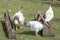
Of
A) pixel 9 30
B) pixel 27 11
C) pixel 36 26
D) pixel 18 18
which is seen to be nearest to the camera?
pixel 36 26

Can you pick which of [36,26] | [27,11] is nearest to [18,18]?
[36,26]

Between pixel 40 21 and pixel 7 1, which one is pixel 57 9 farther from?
pixel 40 21

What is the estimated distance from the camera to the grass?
10.7 m

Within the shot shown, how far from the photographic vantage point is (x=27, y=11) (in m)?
15.2

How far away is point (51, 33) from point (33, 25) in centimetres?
83

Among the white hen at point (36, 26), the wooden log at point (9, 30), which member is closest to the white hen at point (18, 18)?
the wooden log at point (9, 30)

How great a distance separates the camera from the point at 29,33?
1116 centimetres

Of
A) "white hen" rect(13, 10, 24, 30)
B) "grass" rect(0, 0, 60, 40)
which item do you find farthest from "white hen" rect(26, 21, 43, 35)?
"white hen" rect(13, 10, 24, 30)

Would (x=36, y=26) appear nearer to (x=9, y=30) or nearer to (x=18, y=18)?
(x=9, y=30)

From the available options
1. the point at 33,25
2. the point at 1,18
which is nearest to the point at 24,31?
the point at 33,25

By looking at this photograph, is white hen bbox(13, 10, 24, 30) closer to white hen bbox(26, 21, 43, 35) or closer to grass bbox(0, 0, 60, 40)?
grass bbox(0, 0, 60, 40)

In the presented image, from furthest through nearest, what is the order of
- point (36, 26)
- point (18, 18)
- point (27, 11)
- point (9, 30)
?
point (27, 11) → point (18, 18) → point (9, 30) → point (36, 26)

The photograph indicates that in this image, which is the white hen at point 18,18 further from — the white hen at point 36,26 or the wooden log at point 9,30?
the white hen at point 36,26

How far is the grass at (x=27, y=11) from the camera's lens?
10703mm
